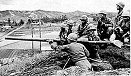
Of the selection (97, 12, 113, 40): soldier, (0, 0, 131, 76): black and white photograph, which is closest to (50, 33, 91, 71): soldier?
(0, 0, 131, 76): black and white photograph

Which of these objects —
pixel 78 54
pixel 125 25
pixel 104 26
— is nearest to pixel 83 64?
pixel 78 54

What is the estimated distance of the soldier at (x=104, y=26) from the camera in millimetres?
Result: 8820

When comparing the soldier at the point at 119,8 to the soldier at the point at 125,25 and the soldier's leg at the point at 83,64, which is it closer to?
the soldier at the point at 125,25

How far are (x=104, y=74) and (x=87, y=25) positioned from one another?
207cm

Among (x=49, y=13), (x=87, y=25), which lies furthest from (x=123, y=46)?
(x=49, y=13)

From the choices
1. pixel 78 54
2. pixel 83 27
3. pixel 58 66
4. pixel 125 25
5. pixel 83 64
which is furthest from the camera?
pixel 125 25

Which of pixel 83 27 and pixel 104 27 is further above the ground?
pixel 83 27

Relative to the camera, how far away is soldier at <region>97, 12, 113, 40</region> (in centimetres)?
882

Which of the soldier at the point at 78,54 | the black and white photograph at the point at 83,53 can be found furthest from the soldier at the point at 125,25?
the soldier at the point at 78,54

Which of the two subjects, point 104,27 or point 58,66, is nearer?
point 58,66

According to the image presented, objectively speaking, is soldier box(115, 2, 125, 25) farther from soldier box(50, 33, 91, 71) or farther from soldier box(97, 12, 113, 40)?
soldier box(50, 33, 91, 71)

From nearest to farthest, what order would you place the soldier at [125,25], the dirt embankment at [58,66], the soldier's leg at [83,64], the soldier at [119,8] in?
the dirt embankment at [58,66] < the soldier's leg at [83,64] < the soldier at [125,25] < the soldier at [119,8]

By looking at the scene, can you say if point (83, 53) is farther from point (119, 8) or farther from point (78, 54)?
point (119, 8)

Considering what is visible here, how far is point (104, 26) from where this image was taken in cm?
889
